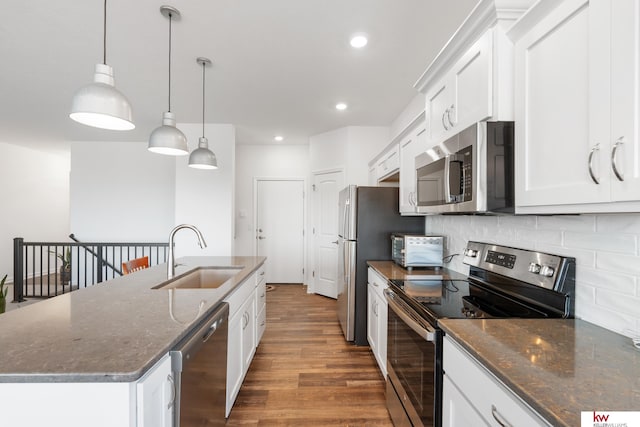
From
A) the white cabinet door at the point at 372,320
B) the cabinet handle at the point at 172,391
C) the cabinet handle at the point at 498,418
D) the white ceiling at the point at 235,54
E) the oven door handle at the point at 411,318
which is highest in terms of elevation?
the white ceiling at the point at 235,54

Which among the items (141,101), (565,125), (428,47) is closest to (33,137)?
(141,101)

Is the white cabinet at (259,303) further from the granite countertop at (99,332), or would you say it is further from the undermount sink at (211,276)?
the granite countertop at (99,332)

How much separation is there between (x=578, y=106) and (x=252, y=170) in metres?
4.91

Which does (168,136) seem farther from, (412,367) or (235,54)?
(412,367)

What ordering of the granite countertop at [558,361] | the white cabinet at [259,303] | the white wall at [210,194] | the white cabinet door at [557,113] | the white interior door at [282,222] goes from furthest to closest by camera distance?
the white interior door at [282,222] → the white wall at [210,194] → the white cabinet at [259,303] → the white cabinet door at [557,113] → the granite countertop at [558,361]

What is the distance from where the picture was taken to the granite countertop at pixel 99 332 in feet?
2.60

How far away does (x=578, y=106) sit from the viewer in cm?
92

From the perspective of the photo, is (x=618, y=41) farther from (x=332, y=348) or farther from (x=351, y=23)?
(x=332, y=348)

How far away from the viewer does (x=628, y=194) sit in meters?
0.76

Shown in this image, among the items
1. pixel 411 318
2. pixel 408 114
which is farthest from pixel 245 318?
pixel 408 114

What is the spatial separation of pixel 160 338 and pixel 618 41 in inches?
64.0

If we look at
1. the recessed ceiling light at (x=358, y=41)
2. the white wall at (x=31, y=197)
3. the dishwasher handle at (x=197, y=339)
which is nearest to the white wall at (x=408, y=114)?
the recessed ceiling light at (x=358, y=41)

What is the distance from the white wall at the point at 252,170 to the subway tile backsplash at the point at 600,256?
168 inches

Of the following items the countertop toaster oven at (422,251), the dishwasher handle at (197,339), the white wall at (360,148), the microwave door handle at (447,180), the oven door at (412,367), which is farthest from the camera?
the white wall at (360,148)
